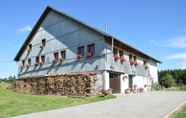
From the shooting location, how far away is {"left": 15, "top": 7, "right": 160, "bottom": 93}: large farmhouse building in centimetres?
2900

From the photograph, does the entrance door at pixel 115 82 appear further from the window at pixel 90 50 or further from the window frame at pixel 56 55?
the window frame at pixel 56 55

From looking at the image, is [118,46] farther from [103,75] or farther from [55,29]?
[55,29]

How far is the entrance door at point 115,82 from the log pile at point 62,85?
160 inches

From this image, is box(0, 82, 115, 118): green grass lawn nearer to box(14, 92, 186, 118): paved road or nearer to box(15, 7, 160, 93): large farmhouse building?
box(14, 92, 186, 118): paved road

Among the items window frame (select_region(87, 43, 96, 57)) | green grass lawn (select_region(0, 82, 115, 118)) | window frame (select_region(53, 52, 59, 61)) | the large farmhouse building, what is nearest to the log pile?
the large farmhouse building

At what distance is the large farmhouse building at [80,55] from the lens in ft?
95.1

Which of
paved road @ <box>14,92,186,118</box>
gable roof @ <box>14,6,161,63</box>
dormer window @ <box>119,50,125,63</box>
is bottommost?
paved road @ <box>14,92,186,118</box>

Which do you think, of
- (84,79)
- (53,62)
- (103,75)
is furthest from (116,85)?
(53,62)

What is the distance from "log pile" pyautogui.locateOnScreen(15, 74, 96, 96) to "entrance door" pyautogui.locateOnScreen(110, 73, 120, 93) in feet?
13.4

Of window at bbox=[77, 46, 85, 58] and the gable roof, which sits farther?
window at bbox=[77, 46, 85, 58]

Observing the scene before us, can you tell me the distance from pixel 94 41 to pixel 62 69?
563cm

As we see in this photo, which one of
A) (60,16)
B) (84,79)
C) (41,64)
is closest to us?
(84,79)

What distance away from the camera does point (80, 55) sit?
3086cm

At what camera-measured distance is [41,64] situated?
37031 mm
